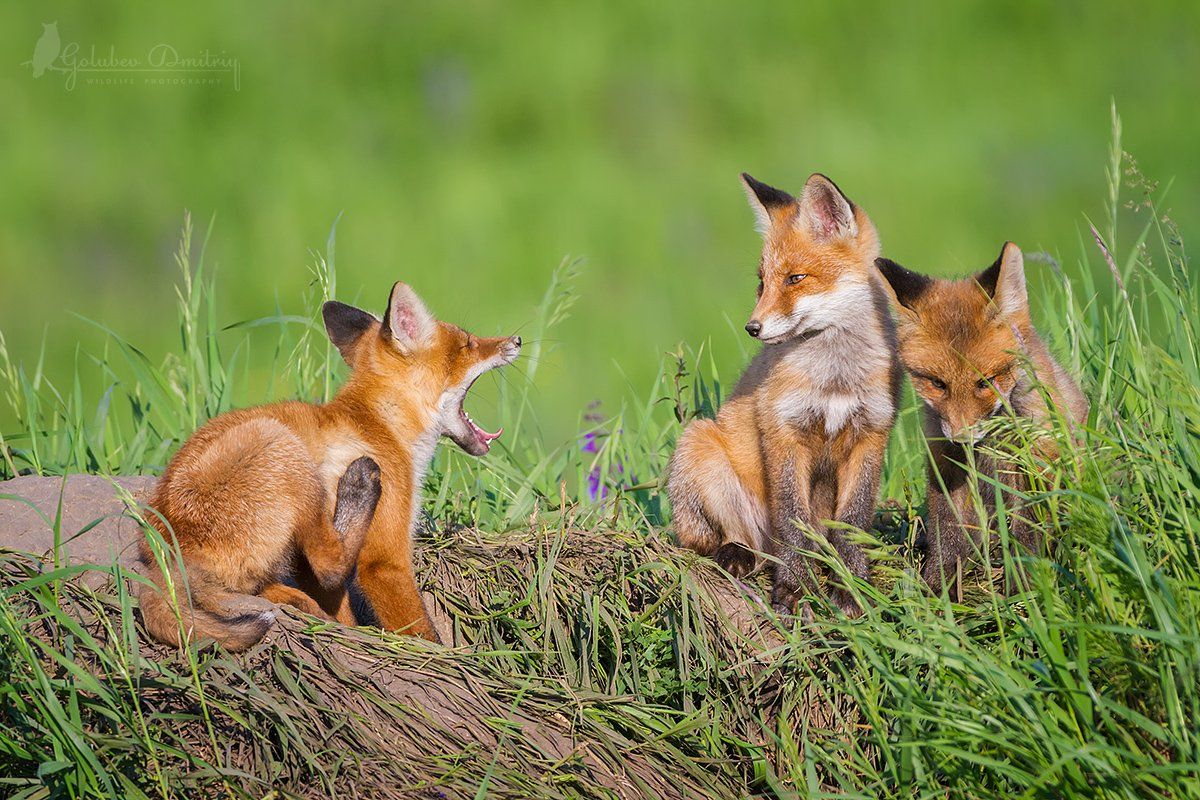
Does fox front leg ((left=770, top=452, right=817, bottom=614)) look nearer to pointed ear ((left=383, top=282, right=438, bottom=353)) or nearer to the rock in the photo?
pointed ear ((left=383, top=282, right=438, bottom=353))

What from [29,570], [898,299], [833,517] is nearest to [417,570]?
[29,570]

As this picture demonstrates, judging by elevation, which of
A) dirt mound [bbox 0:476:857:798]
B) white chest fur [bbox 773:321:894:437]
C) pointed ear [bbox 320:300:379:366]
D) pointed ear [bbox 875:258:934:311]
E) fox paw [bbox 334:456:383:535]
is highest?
pointed ear [bbox 875:258:934:311]

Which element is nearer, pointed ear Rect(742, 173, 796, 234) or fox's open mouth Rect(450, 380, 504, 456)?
fox's open mouth Rect(450, 380, 504, 456)

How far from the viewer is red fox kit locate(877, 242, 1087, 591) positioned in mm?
4516

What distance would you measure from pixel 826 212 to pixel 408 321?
1899mm

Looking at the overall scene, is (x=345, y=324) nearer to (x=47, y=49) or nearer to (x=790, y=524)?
(x=790, y=524)

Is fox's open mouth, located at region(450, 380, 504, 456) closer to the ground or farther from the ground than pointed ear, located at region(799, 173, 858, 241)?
closer to the ground

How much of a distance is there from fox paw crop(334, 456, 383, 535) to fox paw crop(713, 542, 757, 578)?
1568 mm

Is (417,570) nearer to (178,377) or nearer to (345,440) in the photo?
(345,440)

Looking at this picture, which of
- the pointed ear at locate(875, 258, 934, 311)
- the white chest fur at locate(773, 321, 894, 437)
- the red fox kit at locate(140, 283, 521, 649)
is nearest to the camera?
the red fox kit at locate(140, 283, 521, 649)

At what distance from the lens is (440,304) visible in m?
8.98

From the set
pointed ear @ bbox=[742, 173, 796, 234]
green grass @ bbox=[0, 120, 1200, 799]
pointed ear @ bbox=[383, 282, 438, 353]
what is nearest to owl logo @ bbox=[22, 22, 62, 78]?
pointed ear @ bbox=[383, 282, 438, 353]

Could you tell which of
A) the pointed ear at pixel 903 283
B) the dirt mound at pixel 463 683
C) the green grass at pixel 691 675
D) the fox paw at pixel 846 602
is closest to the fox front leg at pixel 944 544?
the green grass at pixel 691 675

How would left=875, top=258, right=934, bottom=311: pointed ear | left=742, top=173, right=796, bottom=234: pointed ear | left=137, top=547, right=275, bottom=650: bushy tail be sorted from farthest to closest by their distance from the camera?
left=742, top=173, right=796, bottom=234: pointed ear
left=875, top=258, right=934, bottom=311: pointed ear
left=137, top=547, right=275, bottom=650: bushy tail
